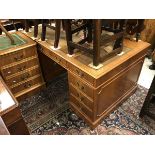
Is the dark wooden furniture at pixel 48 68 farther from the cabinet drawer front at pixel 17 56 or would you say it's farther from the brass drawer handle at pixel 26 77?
the brass drawer handle at pixel 26 77

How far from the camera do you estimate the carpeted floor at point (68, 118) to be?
189 centimetres

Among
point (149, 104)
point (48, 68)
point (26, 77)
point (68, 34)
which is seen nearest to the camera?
point (68, 34)

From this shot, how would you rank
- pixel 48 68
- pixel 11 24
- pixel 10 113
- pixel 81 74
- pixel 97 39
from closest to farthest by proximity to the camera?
1. pixel 10 113
2. pixel 97 39
3. pixel 81 74
4. pixel 48 68
5. pixel 11 24

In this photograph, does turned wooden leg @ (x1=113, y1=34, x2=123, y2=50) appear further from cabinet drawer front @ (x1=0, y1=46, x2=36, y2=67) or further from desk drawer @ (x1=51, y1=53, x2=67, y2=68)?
cabinet drawer front @ (x1=0, y1=46, x2=36, y2=67)

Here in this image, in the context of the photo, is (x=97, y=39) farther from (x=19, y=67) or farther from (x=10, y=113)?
(x=19, y=67)

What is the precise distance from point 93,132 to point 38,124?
0.67m

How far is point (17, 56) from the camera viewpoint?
6.73 ft

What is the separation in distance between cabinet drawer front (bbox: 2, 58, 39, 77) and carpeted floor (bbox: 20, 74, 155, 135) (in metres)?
0.47

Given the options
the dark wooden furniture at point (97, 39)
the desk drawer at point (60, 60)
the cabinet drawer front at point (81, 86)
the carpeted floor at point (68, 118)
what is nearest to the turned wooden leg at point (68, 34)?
the dark wooden furniture at point (97, 39)

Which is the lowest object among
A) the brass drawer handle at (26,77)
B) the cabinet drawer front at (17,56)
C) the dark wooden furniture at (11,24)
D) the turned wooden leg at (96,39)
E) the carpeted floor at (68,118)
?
the carpeted floor at (68,118)

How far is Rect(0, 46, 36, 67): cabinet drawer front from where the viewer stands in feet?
6.47

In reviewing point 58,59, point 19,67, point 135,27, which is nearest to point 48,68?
point 19,67

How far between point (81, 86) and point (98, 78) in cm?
30
